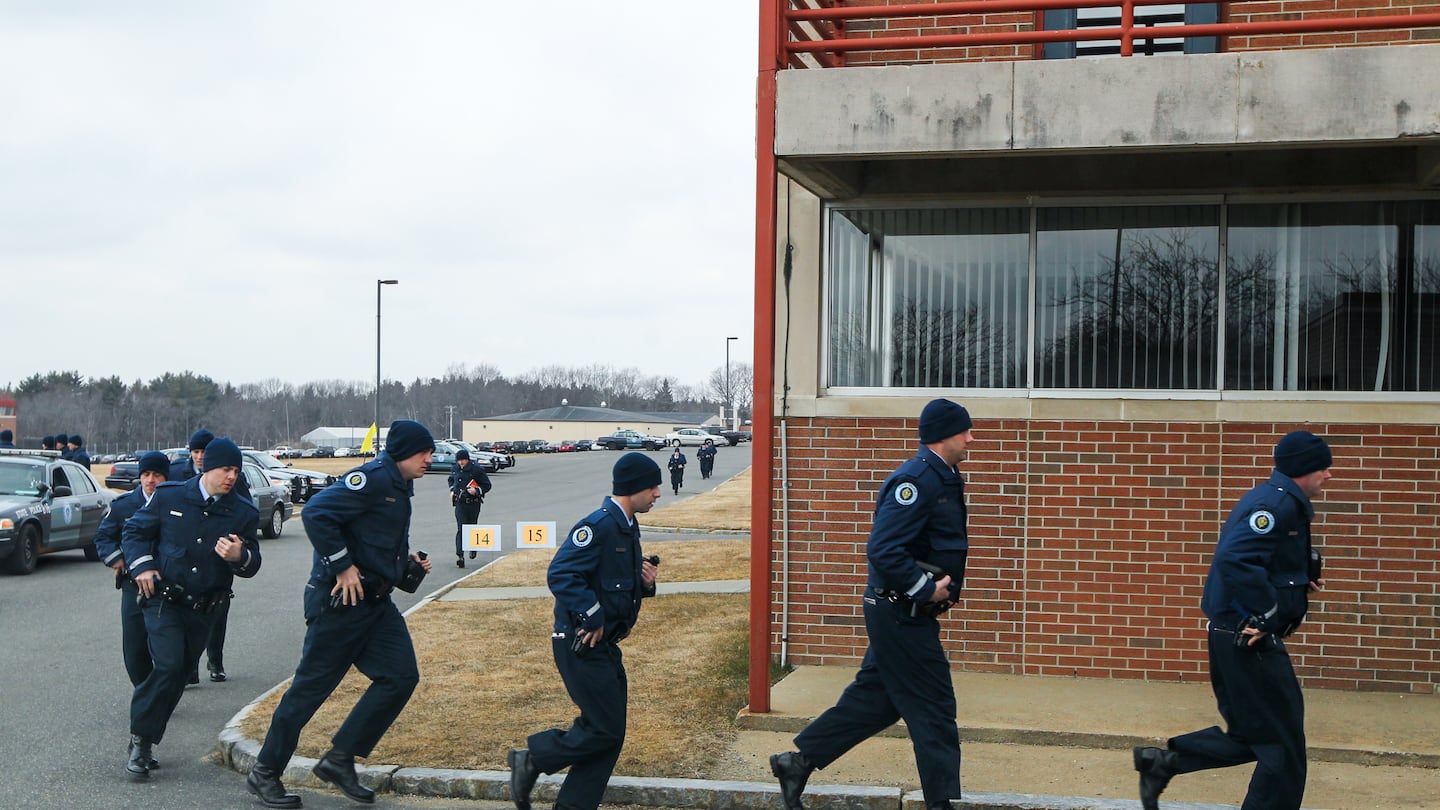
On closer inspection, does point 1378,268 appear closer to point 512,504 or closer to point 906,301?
point 906,301

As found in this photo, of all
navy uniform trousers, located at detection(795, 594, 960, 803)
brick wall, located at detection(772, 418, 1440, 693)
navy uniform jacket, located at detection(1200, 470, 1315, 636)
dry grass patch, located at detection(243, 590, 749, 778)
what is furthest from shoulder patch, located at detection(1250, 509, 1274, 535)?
brick wall, located at detection(772, 418, 1440, 693)

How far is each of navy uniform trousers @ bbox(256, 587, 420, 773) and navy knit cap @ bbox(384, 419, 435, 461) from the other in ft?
Result: 2.61

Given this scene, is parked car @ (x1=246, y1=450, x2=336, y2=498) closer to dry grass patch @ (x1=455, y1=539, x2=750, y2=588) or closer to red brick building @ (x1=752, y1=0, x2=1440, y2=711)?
dry grass patch @ (x1=455, y1=539, x2=750, y2=588)

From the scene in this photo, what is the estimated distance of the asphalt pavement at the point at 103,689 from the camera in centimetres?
687

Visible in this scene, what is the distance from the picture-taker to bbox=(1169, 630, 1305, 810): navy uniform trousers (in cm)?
551

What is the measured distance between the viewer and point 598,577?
5.86 meters

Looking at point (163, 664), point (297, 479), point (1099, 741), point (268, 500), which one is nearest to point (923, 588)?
point (1099, 741)

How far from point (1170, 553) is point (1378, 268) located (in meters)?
2.49

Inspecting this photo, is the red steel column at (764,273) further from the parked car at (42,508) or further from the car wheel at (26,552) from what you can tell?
the car wheel at (26,552)

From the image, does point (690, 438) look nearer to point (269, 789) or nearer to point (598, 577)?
point (269, 789)

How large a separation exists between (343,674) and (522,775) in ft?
4.06

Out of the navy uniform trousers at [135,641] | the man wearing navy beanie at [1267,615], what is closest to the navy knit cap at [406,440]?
the navy uniform trousers at [135,641]

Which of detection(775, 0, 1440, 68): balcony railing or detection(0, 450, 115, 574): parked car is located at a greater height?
detection(775, 0, 1440, 68): balcony railing

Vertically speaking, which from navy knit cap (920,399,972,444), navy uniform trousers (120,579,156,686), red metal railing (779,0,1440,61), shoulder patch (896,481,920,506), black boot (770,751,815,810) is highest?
red metal railing (779,0,1440,61)
